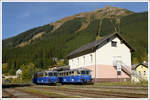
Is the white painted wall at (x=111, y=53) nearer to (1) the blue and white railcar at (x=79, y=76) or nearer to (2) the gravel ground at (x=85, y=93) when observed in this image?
(1) the blue and white railcar at (x=79, y=76)

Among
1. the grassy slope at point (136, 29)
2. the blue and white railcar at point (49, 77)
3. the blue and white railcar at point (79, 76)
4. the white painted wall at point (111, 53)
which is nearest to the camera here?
the blue and white railcar at point (79, 76)

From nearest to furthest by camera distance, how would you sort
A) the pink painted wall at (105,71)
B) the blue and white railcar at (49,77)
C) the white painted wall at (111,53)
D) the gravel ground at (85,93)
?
the gravel ground at (85,93) < the pink painted wall at (105,71) < the white painted wall at (111,53) < the blue and white railcar at (49,77)

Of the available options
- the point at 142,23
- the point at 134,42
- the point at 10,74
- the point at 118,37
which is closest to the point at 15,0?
the point at 118,37

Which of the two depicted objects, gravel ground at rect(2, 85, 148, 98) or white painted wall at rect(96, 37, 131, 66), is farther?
white painted wall at rect(96, 37, 131, 66)

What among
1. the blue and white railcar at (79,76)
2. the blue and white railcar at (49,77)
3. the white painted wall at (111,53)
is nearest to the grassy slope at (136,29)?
the white painted wall at (111,53)

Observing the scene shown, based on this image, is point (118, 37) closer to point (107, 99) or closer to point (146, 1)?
point (146, 1)

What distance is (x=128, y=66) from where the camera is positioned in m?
36.4

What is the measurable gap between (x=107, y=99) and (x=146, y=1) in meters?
7.25

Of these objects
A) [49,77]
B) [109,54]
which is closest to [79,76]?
[49,77]

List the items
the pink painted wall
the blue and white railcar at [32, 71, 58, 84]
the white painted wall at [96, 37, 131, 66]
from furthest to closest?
the blue and white railcar at [32, 71, 58, 84]
the white painted wall at [96, 37, 131, 66]
the pink painted wall

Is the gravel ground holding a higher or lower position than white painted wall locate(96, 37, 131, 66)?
lower

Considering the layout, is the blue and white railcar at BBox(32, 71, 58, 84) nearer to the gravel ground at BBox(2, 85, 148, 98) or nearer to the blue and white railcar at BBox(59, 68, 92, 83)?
the blue and white railcar at BBox(59, 68, 92, 83)

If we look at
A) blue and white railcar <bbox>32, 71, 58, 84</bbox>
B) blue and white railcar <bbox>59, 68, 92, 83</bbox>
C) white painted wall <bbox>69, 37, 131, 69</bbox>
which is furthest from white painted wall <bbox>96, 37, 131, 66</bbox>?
blue and white railcar <bbox>32, 71, 58, 84</bbox>

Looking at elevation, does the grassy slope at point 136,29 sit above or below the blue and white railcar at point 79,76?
above
